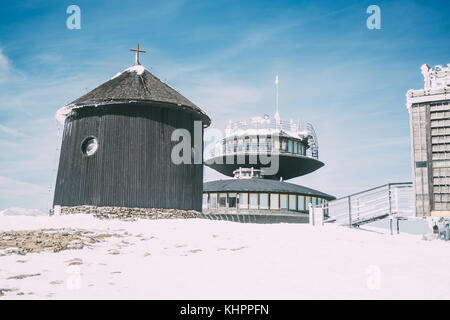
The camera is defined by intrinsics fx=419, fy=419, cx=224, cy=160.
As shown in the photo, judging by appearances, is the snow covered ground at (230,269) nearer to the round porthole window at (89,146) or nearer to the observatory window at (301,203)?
the round porthole window at (89,146)

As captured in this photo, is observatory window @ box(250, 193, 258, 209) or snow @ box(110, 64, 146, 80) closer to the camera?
snow @ box(110, 64, 146, 80)

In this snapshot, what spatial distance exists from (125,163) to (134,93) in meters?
4.20

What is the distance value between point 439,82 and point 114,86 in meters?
17.9

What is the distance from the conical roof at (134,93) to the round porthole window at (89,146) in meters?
2.06

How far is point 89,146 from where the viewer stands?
79.2 feet

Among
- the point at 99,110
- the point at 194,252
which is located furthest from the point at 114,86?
the point at 194,252

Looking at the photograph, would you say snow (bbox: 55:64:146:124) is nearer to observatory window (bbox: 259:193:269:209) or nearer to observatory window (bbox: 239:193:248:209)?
observatory window (bbox: 239:193:248:209)

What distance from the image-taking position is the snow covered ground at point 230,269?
824cm

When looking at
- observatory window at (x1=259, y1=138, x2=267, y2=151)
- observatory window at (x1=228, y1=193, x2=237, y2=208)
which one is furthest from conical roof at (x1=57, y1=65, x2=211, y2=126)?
observatory window at (x1=259, y1=138, x2=267, y2=151)

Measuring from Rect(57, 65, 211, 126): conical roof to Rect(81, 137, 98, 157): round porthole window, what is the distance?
2063 millimetres

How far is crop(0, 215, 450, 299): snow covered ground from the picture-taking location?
8.24 metres

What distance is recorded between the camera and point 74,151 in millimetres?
24516

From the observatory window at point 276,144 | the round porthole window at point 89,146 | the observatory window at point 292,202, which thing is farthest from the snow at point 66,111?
the observatory window at point 276,144

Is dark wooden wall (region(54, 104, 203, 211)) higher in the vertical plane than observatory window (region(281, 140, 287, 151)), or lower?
lower
